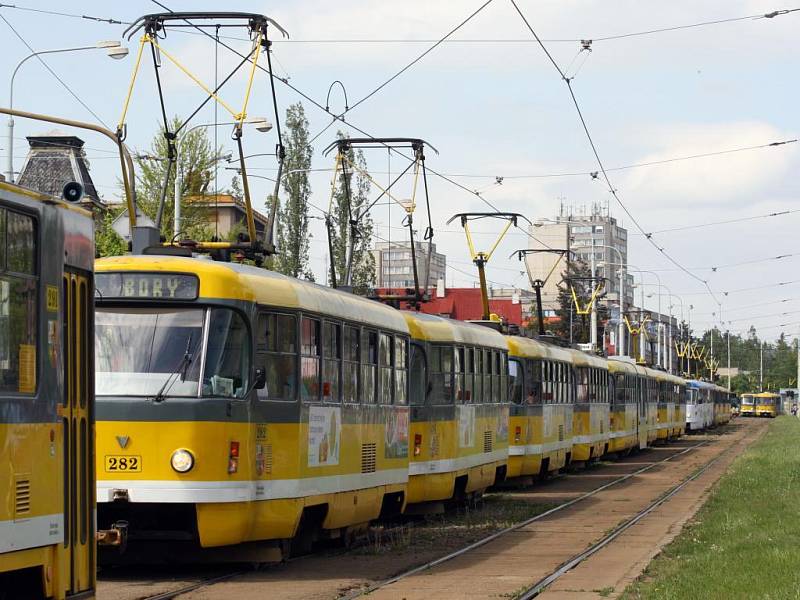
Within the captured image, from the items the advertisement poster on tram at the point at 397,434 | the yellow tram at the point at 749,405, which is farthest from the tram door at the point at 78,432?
the yellow tram at the point at 749,405

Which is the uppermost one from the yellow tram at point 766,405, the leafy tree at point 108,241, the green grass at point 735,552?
the leafy tree at point 108,241

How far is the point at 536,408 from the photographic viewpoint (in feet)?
103

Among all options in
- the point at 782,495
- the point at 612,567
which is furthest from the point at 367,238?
the point at 612,567

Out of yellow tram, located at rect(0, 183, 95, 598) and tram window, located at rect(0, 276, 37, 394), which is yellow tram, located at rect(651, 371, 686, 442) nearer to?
yellow tram, located at rect(0, 183, 95, 598)

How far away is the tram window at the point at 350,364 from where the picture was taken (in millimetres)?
16781

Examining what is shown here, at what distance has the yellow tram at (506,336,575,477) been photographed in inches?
1187

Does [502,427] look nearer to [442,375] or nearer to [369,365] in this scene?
[442,375]

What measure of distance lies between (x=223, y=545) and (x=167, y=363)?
175 centimetres

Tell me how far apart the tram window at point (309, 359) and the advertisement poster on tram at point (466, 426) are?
773 centimetres

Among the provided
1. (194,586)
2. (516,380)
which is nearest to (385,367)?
(194,586)

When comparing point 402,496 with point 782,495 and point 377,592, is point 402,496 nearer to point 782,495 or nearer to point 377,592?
point 377,592

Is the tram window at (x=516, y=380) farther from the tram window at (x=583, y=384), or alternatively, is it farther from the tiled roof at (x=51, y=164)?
the tiled roof at (x=51, y=164)

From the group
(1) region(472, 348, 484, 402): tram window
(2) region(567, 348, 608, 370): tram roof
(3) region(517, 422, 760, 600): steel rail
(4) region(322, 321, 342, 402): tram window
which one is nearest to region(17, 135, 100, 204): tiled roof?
(2) region(567, 348, 608, 370): tram roof

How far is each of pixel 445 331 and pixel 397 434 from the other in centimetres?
372
